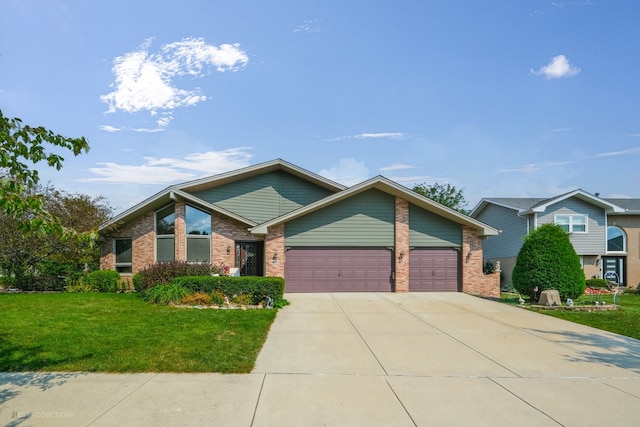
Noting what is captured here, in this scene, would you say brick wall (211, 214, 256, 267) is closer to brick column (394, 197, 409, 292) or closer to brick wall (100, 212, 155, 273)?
brick wall (100, 212, 155, 273)

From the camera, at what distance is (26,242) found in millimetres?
18500

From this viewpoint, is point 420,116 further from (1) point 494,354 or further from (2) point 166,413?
(2) point 166,413

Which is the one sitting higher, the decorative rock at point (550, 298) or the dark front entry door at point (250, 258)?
the dark front entry door at point (250, 258)

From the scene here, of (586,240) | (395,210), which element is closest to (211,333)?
(395,210)

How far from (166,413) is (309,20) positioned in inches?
463

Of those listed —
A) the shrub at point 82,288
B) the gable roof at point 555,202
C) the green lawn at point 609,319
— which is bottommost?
Result: the shrub at point 82,288

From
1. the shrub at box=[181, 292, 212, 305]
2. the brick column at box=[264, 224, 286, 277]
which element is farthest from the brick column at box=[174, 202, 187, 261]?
the shrub at box=[181, 292, 212, 305]

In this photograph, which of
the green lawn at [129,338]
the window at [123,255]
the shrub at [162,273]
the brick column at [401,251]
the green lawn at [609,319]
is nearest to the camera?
the green lawn at [129,338]

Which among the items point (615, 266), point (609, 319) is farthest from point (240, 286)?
point (615, 266)

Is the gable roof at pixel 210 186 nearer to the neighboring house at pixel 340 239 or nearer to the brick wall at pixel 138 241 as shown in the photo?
the neighboring house at pixel 340 239

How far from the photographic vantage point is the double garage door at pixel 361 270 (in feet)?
60.0

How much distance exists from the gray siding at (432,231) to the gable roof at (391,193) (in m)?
0.32

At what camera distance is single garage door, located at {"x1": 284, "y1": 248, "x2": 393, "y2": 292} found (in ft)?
59.9

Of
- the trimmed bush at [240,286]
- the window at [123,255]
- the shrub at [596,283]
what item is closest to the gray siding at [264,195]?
the window at [123,255]
